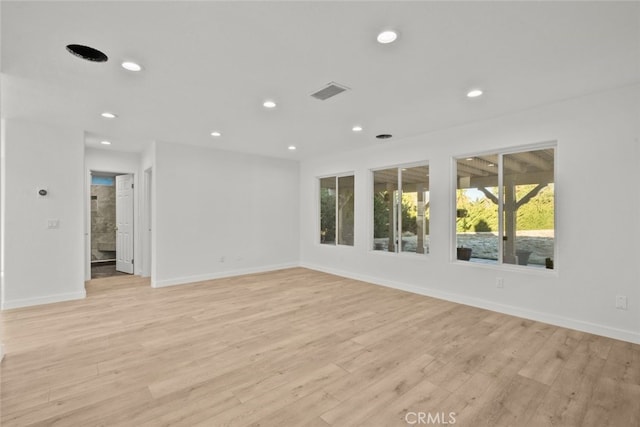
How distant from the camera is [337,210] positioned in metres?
6.71

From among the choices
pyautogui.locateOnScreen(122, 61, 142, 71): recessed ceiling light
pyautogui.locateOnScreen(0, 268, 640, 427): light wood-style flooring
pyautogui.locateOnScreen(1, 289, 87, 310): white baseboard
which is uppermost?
pyautogui.locateOnScreen(122, 61, 142, 71): recessed ceiling light

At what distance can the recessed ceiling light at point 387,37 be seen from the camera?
214 cm

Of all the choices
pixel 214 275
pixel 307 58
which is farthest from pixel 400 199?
Result: pixel 214 275

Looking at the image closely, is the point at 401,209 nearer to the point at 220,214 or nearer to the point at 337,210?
the point at 337,210

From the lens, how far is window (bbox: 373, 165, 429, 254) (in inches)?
200

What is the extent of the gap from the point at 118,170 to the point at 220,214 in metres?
2.29

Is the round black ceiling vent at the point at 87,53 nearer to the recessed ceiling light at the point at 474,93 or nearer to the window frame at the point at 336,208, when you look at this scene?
the recessed ceiling light at the point at 474,93

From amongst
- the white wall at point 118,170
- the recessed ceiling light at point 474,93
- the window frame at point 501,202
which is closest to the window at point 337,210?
the window frame at point 501,202

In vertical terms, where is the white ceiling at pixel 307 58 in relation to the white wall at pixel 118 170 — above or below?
above

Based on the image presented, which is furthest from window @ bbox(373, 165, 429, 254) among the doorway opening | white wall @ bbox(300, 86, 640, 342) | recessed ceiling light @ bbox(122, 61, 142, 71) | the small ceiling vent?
the doorway opening

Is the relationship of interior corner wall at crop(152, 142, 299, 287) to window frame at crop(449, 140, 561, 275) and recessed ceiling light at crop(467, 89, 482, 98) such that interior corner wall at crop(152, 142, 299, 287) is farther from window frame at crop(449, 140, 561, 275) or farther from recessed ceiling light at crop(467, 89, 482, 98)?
recessed ceiling light at crop(467, 89, 482, 98)

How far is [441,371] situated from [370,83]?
8.71 feet

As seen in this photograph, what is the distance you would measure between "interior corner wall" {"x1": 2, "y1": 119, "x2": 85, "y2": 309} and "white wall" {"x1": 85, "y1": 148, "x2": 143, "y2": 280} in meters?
1.20

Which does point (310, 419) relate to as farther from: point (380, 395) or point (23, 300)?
point (23, 300)
